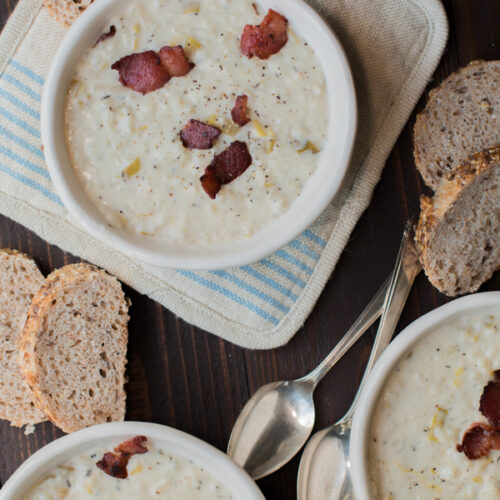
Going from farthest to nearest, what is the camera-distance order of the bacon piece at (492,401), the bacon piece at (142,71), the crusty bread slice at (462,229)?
the crusty bread slice at (462,229), the bacon piece at (492,401), the bacon piece at (142,71)

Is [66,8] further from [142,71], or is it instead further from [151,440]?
[151,440]

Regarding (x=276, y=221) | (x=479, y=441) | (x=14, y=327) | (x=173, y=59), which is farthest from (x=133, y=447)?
(x=173, y=59)

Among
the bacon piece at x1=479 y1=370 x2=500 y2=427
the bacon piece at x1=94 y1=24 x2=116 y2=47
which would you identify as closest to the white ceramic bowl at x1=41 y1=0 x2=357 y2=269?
the bacon piece at x1=94 y1=24 x2=116 y2=47

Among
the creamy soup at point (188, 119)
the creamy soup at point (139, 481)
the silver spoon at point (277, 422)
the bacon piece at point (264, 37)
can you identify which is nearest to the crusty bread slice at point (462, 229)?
the silver spoon at point (277, 422)

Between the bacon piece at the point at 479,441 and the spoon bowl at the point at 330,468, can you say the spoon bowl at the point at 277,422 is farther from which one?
the bacon piece at the point at 479,441

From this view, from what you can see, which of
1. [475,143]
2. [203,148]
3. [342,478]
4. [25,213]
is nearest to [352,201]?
[475,143]

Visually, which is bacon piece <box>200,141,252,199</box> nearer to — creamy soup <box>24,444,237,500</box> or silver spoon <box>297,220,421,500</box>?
silver spoon <box>297,220,421,500</box>

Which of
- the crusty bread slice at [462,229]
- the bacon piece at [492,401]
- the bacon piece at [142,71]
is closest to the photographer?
the bacon piece at [142,71]
